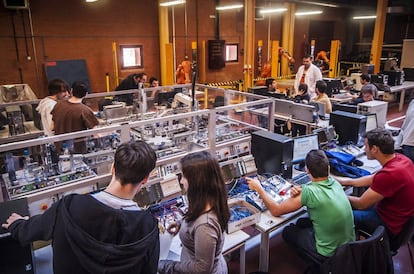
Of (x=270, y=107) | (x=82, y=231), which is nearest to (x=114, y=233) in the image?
(x=82, y=231)

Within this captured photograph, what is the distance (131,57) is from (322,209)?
8.45 metres

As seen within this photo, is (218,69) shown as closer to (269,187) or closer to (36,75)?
(36,75)

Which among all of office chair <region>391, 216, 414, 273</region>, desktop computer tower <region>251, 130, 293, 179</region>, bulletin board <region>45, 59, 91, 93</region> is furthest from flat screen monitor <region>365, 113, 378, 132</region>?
bulletin board <region>45, 59, 91, 93</region>

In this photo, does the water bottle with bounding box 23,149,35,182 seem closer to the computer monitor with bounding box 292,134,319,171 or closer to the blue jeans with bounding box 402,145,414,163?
the computer monitor with bounding box 292,134,319,171

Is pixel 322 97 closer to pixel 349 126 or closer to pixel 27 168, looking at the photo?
pixel 349 126

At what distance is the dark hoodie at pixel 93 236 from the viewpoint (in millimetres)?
1251

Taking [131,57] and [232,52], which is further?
[232,52]

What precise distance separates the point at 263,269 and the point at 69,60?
7698 mm

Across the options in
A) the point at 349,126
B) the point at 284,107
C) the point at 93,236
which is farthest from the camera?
the point at 284,107

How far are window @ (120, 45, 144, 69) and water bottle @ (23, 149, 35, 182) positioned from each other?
23.4 ft

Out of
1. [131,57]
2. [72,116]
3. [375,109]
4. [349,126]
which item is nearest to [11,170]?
[72,116]

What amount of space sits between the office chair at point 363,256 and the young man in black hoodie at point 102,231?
1175mm

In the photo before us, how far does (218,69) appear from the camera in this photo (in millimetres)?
11625

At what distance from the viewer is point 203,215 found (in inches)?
63.8
